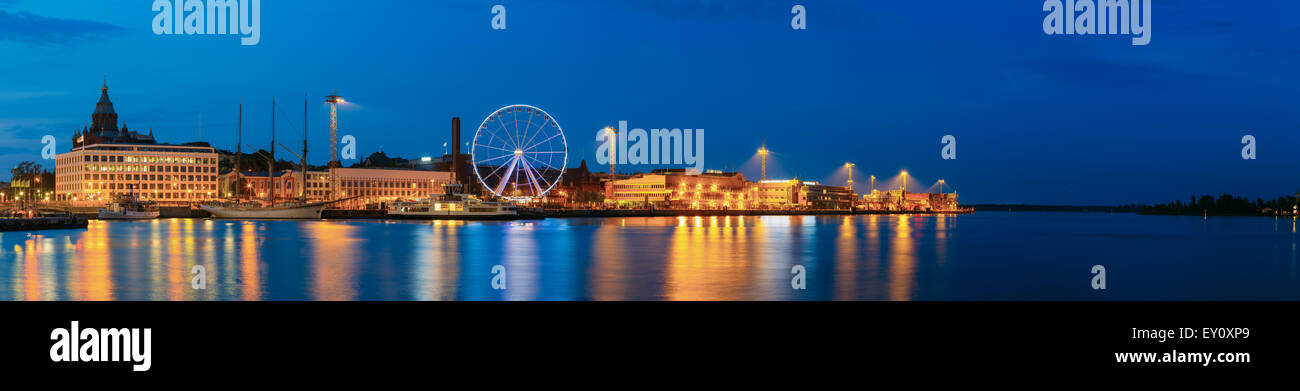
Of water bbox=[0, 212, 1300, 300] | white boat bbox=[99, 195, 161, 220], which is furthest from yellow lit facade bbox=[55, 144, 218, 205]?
water bbox=[0, 212, 1300, 300]

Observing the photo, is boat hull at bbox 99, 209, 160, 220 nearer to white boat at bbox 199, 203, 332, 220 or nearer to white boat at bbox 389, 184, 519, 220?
white boat at bbox 199, 203, 332, 220

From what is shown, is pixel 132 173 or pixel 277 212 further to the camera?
pixel 132 173

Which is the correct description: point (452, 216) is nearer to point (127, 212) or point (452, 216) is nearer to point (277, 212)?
point (277, 212)

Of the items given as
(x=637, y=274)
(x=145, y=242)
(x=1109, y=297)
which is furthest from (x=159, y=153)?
(x=1109, y=297)

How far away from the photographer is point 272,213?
141500mm

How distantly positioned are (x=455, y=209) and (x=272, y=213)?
3029 centimetres

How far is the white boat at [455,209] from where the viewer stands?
135 m

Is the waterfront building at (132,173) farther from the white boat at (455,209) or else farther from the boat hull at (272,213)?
the white boat at (455,209)

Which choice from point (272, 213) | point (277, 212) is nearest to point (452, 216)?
point (277, 212)

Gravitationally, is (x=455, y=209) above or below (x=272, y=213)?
above

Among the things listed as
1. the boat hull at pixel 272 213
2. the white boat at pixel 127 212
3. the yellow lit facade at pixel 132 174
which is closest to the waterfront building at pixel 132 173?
the yellow lit facade at pixel 132 174

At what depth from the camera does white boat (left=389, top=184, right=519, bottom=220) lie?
135 meters

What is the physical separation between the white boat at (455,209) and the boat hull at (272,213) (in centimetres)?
1175
